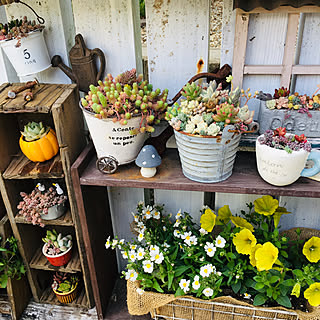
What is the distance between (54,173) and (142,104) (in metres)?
0.48

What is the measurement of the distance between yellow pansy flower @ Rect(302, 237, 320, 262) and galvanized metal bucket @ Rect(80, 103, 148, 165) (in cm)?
74

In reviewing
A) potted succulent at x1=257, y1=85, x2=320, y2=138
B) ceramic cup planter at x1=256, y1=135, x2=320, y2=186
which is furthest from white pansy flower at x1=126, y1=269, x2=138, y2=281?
potted succulent at x1=257, y1=85, x2=320, y2=138

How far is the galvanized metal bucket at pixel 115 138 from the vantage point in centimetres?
119

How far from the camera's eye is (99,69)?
4.77ft

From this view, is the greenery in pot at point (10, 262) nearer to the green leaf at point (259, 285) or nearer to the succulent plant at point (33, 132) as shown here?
the succulent plant at point (33, 132)

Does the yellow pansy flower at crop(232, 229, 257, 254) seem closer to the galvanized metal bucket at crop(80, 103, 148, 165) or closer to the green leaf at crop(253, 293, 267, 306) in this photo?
the green leaf at crop(253, 293, 267, 306)

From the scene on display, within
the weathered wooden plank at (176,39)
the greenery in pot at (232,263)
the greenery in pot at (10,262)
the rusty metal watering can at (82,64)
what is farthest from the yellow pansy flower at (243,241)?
the greenery in pot at (10,262)

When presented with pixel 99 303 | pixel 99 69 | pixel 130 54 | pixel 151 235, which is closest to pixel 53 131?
pixel 99 69

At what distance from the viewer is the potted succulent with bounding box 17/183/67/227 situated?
4.84 ft

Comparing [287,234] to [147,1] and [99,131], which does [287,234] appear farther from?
[147,1]

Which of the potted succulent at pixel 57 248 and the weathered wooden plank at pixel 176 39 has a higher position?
the weathered wooden plank at pixel 176 39

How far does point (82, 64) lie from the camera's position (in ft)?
4.60

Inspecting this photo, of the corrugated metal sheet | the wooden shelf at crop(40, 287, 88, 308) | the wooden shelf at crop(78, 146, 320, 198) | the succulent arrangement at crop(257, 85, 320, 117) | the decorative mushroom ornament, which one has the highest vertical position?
the corrugated metal sheet

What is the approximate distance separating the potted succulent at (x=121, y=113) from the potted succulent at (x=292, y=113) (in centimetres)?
35
